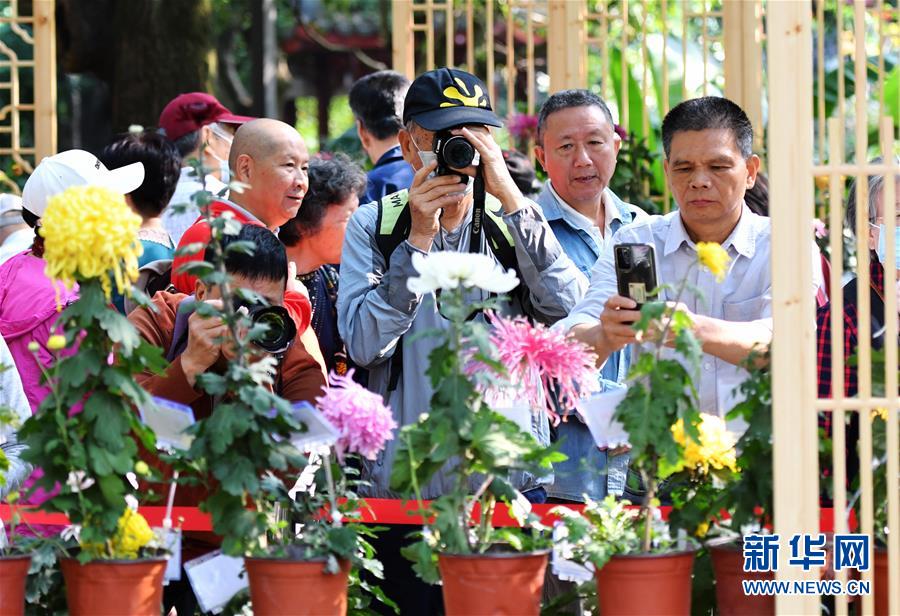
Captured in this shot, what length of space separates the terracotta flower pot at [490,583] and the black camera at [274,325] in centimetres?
87

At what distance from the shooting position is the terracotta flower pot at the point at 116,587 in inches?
106

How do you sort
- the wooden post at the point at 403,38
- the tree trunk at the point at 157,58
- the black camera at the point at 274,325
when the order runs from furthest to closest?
the tree trunk at the point at 157,58, the wooden post at the point at 403,38, the black camera at the point at 274,325

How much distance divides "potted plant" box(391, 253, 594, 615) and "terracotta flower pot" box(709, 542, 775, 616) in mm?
365

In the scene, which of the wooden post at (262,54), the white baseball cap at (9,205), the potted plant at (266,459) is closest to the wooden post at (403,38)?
the white baseball cap at (9,205)

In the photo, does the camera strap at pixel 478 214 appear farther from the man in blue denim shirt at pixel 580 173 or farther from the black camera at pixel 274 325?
the man in blue denim shirt at pixel 580 173

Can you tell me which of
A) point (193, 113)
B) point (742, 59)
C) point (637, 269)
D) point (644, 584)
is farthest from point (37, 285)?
point (742, 59)

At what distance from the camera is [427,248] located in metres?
3.53

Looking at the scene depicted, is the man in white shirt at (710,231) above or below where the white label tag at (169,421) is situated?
above

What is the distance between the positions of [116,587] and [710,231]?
1808mm

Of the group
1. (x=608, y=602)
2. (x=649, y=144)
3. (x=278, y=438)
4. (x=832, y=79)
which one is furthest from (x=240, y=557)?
(x=832, y=79)

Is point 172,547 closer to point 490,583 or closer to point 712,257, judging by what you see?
point 490,583

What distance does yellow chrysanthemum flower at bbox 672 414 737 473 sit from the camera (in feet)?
9.50

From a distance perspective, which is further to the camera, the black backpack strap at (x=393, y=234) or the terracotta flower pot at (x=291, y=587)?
the black backpack strap at (x=393, y=234)

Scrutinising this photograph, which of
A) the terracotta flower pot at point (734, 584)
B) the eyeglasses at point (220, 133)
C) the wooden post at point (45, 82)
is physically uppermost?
the wooden post at point (45, 82)
